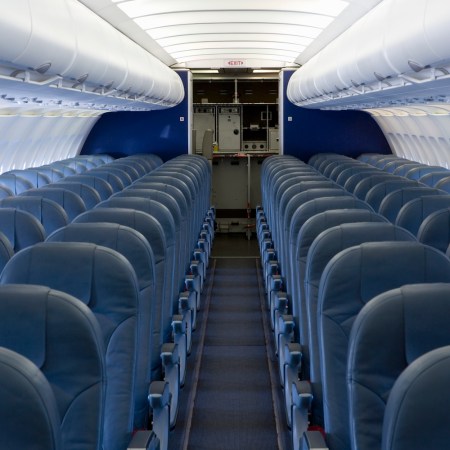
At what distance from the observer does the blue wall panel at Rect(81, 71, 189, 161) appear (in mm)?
17764

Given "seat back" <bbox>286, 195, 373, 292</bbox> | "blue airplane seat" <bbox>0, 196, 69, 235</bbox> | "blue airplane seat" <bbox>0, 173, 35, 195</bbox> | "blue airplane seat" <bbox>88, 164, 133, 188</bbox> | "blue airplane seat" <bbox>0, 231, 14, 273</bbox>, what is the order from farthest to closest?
1. "blue airplane seat" <bbox>88, 164, 133, 188</bbox>
2. "blue airplane seat" <bbox>0, 173, 35, 195</bbox>
3. "blue airplane seat" <bbox>0, 196, 69, 235</bbox>
4. "seat back" <bbox>286, 195, 373, 292</bbox>
5. "blue airplane seat" <bbox>0, 231, 14, 273</bbox>

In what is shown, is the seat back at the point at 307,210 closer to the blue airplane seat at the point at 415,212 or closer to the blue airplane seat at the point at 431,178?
the blue airplane seat at the point at 415,212

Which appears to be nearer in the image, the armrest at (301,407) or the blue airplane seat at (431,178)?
the armrest at (301,407)

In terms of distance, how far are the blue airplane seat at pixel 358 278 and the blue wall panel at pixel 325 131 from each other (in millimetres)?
→ 14357

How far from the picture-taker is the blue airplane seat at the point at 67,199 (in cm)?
733

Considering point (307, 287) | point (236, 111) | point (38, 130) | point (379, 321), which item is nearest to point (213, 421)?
point (307, 287)

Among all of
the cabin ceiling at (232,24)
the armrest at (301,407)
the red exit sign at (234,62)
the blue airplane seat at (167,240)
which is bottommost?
the armrest at (301,407)

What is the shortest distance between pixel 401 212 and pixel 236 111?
13251 millimetres

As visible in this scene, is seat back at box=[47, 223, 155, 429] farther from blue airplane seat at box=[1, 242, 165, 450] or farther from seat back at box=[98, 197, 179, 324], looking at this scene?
seat back at box=[98, 197, 179, 324]

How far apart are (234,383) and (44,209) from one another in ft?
7.49

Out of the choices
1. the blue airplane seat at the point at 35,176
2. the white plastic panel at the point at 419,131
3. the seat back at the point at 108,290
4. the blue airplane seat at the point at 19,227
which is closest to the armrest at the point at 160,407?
the seat back at the point at 108,290

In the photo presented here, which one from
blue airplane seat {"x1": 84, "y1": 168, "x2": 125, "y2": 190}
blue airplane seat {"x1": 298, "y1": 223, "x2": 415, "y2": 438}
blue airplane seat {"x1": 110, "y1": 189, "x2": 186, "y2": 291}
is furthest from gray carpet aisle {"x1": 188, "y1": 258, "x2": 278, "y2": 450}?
blue airplane seat {"x1": 84, "y1": 168, "x2": 125, "y2": 190}

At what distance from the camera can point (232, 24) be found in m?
11.2

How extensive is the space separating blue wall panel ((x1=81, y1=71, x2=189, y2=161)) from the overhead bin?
667cm
